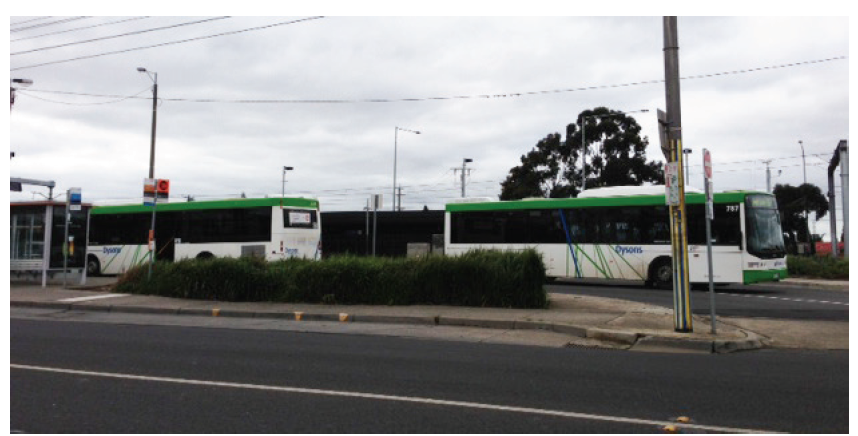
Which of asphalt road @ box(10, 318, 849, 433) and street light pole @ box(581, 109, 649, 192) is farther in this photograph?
street light pole @ box(581, 109, 649, 192)

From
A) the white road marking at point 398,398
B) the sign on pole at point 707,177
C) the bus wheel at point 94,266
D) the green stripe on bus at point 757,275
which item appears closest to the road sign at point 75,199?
the bus wheel at point 94,266

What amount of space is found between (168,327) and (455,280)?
19.0 ft

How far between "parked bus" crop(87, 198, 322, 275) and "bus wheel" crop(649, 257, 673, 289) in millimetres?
10772

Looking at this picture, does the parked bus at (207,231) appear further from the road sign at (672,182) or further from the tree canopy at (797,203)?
the tree canopy at (797,203)

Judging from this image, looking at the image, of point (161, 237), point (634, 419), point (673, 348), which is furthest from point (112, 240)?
point (634, 419)

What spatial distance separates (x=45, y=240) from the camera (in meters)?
18.6


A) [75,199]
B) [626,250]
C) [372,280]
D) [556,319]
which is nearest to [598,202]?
[626,250]

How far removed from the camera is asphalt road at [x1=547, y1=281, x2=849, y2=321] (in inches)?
547

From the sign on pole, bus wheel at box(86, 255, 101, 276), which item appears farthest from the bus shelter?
the sign on pole

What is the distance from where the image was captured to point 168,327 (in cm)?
1187

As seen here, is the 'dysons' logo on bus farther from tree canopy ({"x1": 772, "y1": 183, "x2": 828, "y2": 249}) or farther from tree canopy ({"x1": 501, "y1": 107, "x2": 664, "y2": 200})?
tree canopy ({"x1": 772, "y1": 183, "x2": 828, "y2": 249})

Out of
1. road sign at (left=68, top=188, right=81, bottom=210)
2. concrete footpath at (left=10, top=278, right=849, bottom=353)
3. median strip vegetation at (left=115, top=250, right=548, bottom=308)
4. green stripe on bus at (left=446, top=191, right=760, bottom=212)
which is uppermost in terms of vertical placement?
green stripe on bus at (left=446, top=191, right=760, bottom=212)

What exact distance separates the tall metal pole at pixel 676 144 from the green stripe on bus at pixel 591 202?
8736 millimetres

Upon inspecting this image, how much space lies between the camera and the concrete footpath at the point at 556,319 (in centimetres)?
991
